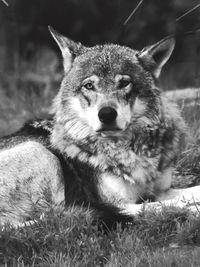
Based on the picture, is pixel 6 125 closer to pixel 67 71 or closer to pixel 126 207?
pixel 67 71

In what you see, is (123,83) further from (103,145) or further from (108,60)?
(103,145)

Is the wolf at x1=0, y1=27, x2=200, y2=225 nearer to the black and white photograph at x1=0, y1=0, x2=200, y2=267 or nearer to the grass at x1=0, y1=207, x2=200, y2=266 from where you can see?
the black and white photograph at x1=0, y1=0, x2=200, y2=267

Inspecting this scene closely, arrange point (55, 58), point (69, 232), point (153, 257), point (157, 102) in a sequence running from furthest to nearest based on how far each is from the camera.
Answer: point (55, 58) < point (157, 102) < point (69, 232) < point (153, 257)

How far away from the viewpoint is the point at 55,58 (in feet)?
36.3

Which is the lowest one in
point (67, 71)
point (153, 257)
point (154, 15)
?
point (153, 257)

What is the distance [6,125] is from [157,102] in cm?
350

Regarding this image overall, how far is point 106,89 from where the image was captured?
5.28 metres

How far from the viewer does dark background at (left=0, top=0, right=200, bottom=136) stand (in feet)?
35.8

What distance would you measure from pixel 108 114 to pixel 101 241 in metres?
1.14

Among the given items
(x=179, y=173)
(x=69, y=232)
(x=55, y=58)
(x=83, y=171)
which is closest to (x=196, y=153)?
(x=179, y=173)

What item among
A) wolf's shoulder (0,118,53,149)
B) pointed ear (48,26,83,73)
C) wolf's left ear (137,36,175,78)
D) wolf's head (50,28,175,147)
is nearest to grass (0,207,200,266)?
wolf's head (50,28,175,147)

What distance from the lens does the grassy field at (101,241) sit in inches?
159

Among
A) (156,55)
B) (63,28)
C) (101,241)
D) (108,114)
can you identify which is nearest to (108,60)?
(156,55)

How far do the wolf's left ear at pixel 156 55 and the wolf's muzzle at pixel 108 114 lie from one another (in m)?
0.76
